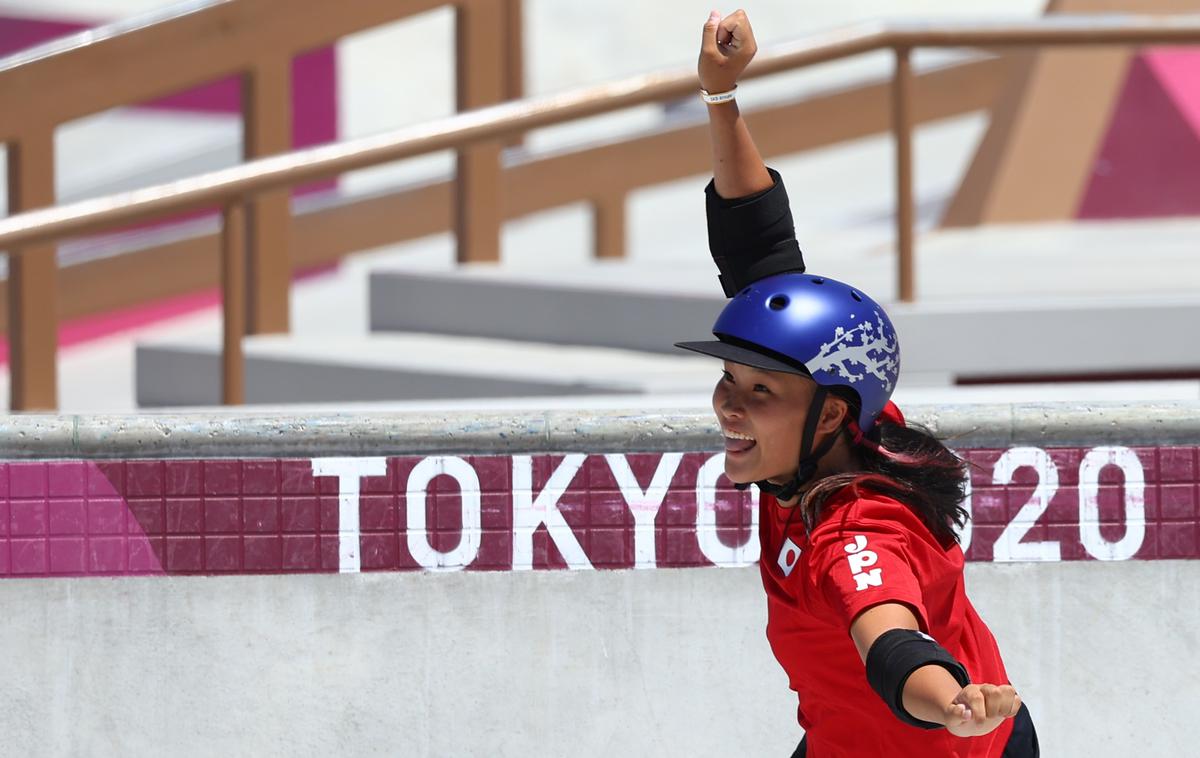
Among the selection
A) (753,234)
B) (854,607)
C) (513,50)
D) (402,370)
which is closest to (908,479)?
(854,607)

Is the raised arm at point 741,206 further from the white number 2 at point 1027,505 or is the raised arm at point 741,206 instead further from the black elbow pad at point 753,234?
the white number 2 at point 1027,505

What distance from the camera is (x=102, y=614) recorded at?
444 cm

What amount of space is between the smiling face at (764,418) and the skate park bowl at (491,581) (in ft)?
5.00

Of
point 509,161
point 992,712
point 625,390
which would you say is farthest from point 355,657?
point 509,161

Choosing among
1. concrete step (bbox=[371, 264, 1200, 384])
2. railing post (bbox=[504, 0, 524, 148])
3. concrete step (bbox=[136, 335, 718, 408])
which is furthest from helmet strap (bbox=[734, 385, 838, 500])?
railing post (bbox=[504, 0, 524, 148])

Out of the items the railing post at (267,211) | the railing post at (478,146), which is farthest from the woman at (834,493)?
the railing post at (478,146)

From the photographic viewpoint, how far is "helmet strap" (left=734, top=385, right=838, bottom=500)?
285cm

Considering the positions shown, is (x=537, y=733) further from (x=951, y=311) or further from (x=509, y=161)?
(x=509, y=161)

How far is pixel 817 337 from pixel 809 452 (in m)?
0.17

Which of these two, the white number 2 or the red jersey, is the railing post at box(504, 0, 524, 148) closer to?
the white number 2

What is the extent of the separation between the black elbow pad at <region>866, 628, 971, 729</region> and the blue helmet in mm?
476

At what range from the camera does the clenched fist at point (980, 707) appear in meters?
2.32

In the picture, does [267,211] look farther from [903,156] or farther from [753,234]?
[753,234]

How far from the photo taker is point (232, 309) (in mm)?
5676
